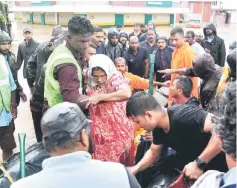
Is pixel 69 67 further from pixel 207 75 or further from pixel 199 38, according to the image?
pixel 199 38

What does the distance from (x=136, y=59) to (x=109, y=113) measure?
2.97 m

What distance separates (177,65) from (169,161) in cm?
253

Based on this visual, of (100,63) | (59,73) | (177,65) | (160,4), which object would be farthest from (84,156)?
(160,4)

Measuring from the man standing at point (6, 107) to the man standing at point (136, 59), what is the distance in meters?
2.46

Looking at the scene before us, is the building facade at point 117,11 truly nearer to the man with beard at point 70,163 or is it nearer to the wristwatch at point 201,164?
the wristwatch at point 201,164

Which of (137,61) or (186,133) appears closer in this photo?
Answer: (186,133)

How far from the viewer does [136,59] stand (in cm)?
548

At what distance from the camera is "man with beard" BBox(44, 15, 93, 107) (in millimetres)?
2084

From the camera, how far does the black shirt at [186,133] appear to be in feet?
6.71

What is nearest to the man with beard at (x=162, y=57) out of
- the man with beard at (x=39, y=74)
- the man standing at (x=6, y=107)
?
the man with beard at (x=39, y=74)

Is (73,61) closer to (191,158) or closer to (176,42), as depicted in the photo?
(191,158)

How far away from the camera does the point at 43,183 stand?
122 cm

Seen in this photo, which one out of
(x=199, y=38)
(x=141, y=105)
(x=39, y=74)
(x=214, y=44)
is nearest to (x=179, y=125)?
(x=141, y=105)

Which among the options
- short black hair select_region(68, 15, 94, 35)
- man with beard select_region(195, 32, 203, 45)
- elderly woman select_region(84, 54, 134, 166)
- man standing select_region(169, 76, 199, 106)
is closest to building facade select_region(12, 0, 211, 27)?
man with beard select_region(195, 32, 203, 45)
